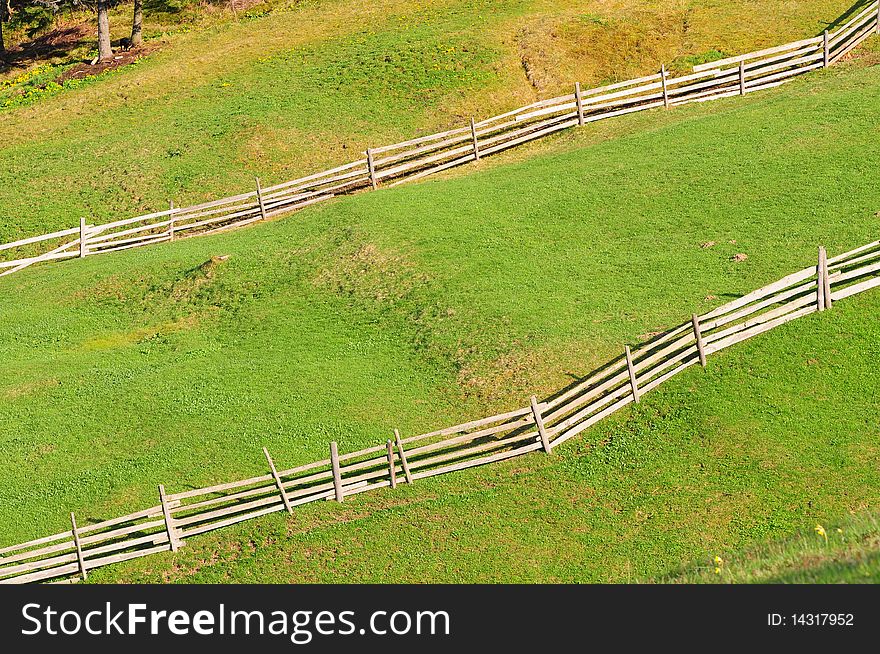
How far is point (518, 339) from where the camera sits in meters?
22.5

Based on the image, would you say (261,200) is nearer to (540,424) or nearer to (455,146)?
(455,146)

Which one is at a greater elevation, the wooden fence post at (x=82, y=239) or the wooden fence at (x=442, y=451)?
the wooden fence post at (x=82, y=239)

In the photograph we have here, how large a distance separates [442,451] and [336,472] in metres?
2.43

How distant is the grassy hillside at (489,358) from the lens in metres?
17.7

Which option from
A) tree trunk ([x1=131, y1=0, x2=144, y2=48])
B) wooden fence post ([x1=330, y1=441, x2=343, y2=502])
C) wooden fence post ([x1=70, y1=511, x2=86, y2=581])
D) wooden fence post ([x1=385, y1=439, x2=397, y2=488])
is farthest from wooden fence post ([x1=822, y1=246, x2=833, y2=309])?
tree trunk ([x1=131, y1=0, x2=144, y2=48])

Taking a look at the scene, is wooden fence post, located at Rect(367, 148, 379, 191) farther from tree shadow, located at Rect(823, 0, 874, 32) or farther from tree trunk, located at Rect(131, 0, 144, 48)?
tree trunk, located at Rect(131, 0, 144, 48)

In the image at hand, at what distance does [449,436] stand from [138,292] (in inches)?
484

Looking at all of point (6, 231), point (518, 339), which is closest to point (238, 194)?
point (6, 231)

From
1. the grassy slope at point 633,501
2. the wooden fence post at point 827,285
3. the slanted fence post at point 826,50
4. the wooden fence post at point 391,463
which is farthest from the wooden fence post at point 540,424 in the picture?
the slanted fence post at point 826,50

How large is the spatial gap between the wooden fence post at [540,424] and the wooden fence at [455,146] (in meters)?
17.2

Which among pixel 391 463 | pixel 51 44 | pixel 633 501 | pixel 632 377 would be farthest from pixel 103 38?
pixel 633 501

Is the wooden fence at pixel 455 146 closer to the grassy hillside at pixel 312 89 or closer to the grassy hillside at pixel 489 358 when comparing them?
the grassy hillside at pixel 312 89

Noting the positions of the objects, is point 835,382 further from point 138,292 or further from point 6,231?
point 6,231

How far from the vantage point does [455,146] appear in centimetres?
3612
